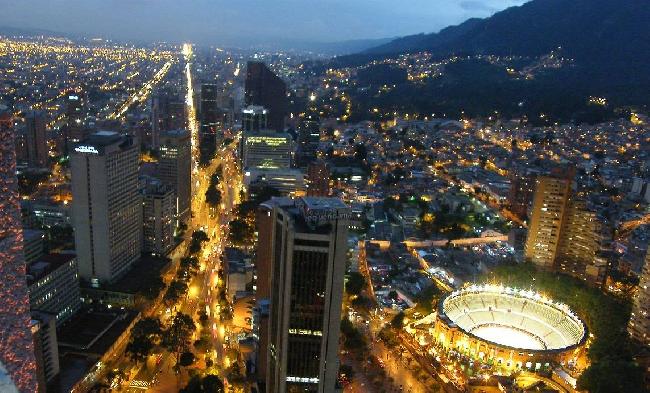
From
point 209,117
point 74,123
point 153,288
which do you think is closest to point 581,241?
point 153,288

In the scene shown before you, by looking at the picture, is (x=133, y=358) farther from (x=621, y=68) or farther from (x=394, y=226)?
(x=621, y=68)

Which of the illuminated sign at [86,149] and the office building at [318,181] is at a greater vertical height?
the illuminated sign at [86,149]

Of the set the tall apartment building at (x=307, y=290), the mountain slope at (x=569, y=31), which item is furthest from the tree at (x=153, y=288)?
the mountain slope at (x=569, y=31)

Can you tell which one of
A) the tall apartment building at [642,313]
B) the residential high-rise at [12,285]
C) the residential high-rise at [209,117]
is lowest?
the tall apartment building at [642,313]

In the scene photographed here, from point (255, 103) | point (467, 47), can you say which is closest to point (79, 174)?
point (255, 103)

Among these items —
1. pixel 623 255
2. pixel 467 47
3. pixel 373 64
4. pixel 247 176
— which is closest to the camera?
pixel 623 255

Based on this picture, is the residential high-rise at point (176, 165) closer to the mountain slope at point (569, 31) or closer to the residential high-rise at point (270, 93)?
the residential high-rise at point (270, 93)

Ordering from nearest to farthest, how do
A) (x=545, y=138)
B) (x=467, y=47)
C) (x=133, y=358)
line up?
(x=133, y=358) < (x=545, y=138) < (x=467, y=47)

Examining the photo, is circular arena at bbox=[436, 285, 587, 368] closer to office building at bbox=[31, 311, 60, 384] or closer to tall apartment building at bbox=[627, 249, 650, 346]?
tall apartment building at bbox=[627, 249, 650, 346]
